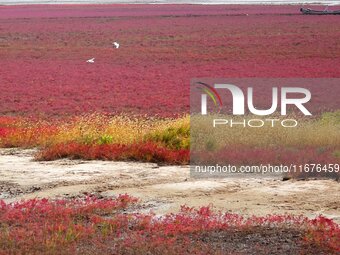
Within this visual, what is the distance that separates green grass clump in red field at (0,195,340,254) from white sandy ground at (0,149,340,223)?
28.2 inches

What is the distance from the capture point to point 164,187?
16.3 meters

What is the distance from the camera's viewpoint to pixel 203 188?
16.2m

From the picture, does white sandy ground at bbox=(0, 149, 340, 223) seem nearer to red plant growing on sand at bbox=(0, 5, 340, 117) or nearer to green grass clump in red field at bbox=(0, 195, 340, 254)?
green grass clump in red field at bbox=(0, 195, 340, 254)

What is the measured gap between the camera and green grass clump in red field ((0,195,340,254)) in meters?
12.0

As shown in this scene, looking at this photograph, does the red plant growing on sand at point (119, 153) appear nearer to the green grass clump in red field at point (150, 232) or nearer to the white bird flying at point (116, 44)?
the green grass clump in red field at point (150, 232)

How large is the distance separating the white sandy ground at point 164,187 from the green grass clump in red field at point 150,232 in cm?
72

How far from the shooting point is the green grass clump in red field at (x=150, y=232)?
12031 mm

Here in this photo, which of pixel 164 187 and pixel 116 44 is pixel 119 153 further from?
pixel 116 44

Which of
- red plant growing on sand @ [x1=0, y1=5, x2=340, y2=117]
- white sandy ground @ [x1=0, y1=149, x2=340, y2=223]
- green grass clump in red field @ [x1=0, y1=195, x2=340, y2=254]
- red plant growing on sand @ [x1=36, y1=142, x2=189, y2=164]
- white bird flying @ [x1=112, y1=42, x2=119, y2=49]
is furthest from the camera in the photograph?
white bird flying @ [x1=112, y1=42, x2=119, y2=49]

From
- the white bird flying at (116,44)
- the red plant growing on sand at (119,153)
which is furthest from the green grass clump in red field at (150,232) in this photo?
the white bird flying at (116,44)

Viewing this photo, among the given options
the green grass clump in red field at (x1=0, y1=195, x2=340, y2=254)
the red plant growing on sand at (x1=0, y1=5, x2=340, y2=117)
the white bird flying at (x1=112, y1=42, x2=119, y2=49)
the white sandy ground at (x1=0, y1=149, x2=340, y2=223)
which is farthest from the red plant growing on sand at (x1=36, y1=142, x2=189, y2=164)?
the white bird flying at (x1=112, y1=42, x2=119, y2=49)

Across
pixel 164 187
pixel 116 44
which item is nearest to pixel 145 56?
pixel 116 44

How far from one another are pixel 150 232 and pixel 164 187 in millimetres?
3590

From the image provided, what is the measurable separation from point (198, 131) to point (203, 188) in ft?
15.4
